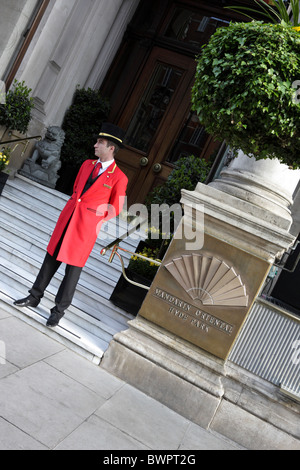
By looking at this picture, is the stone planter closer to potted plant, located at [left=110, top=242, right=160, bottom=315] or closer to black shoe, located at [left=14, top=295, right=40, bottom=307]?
potted plant, located at [left=110, top=242, right=160, bottom=315]

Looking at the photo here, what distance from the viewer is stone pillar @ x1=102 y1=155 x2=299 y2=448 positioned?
12.9 ft

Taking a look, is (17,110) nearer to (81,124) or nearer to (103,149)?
(81,124)

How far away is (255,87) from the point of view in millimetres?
3053

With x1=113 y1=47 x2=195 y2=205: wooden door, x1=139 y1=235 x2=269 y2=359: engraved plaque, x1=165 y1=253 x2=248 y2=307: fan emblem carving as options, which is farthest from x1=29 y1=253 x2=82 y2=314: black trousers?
x1=113 y1=47 x2=195 y2=205: wooden door

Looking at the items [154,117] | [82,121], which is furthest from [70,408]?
[154,117]

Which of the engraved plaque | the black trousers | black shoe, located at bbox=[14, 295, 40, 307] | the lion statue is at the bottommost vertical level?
black shoe, located at bbox=[14, 295, 40, 307]

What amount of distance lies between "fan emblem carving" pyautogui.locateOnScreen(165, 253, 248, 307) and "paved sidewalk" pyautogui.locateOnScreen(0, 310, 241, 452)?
3.38 feet

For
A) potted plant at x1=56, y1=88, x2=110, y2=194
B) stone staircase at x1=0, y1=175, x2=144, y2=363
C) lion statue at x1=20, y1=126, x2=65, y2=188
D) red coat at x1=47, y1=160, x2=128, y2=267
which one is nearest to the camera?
red coat at x1=47, y1=160, x2=128, y2=267

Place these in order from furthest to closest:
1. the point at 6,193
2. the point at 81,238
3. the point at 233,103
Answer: the point at 6,193 → the point at 81,238 → the point at 233,103

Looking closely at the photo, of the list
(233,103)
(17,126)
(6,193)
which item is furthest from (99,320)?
(17,126)

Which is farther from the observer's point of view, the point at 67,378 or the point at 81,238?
the point at 81,238

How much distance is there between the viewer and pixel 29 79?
356 inches
